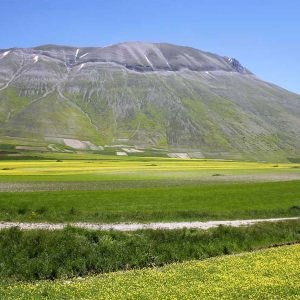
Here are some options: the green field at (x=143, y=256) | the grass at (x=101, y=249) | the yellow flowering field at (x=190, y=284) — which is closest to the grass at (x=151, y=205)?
the green field at (x=143, y=256)

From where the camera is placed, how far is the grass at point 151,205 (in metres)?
48.4

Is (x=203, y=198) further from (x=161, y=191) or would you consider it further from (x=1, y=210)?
(x=1, y=210)

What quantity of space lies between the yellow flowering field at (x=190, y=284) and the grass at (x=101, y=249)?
6.83 feet

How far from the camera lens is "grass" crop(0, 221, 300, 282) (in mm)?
27953

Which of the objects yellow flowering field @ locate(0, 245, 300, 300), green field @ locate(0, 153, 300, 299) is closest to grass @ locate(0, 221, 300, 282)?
green field @ locate(0, 153, 300, 299)

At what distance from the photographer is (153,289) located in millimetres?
22312

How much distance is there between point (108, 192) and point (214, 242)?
36.1m

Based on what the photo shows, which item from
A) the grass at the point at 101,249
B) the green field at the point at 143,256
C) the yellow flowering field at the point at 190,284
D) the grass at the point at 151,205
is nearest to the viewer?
the yellow flowering field at the point at 190,284

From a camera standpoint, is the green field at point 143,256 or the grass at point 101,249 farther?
the grass at point 101,249

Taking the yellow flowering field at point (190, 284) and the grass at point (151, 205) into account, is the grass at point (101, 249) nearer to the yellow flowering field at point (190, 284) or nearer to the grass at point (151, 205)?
the yellow flowering field at point (190, 284)

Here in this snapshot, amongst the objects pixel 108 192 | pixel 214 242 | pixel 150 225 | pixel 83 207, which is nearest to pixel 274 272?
pixel 214 242

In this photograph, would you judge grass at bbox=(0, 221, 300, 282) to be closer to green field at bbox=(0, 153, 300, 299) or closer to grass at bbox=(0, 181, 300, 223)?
green field at bbox=(0, 153, 300, 299)

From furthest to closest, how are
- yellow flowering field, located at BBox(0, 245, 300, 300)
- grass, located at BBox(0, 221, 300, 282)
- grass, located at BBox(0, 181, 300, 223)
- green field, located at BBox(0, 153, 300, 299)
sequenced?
grass, located at BBox(0, 181, 300, 223)
grass, located at BBox(0, 221, 300, 282)
green field, located at BBox(0, 153, 300, 299)
yellow flowering field, located at BBox(0, 245, 300, 300)

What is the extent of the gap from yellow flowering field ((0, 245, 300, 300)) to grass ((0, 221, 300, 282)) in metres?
2.08
